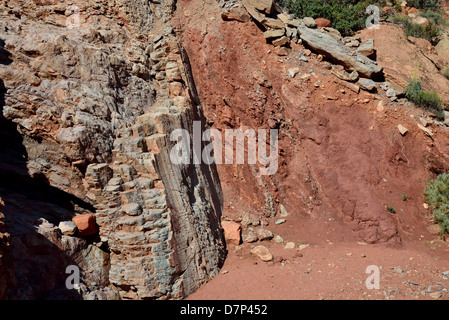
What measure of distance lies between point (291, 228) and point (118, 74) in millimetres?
7432

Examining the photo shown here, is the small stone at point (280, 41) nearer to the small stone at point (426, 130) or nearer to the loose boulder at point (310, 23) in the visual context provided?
the loose boulder at point (310, 23)

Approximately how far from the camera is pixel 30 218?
737 cm

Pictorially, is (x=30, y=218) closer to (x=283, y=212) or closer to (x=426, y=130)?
(x=283, y=212)

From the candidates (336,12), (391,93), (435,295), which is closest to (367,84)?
(391,93)

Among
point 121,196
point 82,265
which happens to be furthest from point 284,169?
point 82,265

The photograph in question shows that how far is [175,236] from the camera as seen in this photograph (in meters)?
8.48

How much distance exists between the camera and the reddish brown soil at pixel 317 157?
10.6 metres

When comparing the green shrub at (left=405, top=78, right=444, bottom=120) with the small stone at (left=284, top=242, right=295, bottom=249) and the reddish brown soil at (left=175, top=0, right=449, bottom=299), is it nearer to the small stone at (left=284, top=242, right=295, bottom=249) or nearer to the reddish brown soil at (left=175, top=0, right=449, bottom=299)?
the reddish brown soil at (left=175, top=0, right=449, bottom=299)

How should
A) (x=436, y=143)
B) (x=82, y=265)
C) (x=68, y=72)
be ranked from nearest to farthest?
(x=82, y=265), (x=68, y=72), (x=436, y=143)

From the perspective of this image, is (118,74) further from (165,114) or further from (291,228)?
(291,228)

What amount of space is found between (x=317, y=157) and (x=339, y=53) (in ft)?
13.9

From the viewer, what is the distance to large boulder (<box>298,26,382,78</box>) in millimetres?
13234

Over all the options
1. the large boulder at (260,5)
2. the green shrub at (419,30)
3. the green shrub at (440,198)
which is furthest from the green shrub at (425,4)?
the green shrub at (440,198)

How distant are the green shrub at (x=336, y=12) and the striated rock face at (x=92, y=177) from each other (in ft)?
32.3
